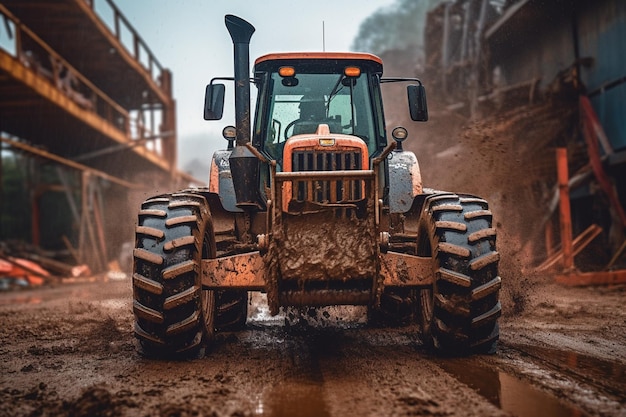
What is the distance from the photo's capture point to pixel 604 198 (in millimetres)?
12477

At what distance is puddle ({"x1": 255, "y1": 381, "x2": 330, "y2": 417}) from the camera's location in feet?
10.9

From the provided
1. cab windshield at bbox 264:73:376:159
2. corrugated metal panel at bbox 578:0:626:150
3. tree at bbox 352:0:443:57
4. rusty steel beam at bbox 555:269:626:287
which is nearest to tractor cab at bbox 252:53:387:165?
cab windshield at bbox 264:73:376:159

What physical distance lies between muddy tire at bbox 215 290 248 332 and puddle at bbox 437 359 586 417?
2.43m

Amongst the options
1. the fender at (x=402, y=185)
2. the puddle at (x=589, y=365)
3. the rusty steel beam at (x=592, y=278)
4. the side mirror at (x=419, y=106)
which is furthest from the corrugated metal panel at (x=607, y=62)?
the puddle at (x=589, y=365)

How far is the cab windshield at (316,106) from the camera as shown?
597 centimetres

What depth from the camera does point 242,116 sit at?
18.2 ft

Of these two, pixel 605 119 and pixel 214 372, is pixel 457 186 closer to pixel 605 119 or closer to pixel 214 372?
pixel 605 119

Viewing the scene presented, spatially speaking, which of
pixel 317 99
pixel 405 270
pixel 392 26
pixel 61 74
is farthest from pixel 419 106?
pixel 392 26

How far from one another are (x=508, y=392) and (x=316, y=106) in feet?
10.7

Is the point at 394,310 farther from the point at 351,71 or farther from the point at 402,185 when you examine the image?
the point at 351,71

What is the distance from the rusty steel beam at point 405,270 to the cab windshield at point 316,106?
1.50m

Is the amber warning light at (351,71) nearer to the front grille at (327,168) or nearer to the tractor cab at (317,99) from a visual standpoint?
the tractor cab at (317,99)

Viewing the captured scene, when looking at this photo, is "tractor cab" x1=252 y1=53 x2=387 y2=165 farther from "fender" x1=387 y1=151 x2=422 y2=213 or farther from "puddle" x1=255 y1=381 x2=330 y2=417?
"puddle" x1=255 y1=381 x2=330 y2=417

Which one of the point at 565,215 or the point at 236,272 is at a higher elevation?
the point at 565,215
